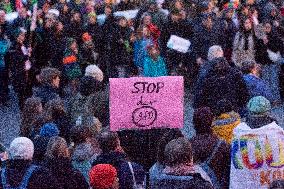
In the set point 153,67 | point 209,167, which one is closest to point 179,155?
point 209,167

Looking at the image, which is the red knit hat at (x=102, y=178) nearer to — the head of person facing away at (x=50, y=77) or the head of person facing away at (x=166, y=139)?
the head of person facing away at (x=166, y=139)

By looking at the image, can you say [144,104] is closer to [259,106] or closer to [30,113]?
[259,106]

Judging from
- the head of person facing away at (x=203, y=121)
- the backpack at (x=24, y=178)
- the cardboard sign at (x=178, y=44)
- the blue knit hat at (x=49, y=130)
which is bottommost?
the backpack at (x=24, y=178)

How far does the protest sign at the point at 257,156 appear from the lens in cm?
645

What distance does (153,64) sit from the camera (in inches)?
487

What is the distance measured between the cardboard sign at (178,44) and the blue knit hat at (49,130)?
247 inches

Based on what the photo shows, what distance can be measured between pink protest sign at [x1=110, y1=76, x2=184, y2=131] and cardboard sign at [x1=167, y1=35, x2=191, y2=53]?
6.09m

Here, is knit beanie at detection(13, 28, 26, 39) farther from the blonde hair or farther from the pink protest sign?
the blonde hair

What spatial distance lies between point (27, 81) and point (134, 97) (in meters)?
6.53

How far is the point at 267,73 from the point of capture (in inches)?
525

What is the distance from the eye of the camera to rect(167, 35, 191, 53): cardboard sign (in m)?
13.6

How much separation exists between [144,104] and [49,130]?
0.99 m

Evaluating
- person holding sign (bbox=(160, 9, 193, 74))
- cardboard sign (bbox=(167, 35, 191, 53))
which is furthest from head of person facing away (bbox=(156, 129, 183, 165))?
person holding sign (bbox=(160, 9, 193, 74))

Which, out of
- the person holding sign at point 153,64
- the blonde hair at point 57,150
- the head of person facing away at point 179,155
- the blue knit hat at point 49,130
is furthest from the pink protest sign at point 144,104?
the person holding sign at point 153,64
